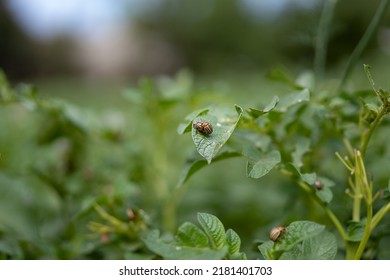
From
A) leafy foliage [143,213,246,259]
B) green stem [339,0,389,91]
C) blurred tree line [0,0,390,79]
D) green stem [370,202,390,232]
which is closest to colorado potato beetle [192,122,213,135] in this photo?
leafy foliage [143,213,246,259]

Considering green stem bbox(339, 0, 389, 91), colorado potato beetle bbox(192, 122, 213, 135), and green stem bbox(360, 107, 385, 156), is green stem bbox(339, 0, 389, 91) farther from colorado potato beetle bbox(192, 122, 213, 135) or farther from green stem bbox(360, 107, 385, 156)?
colorado potato beetle bbox(192, 122, 213, 135)

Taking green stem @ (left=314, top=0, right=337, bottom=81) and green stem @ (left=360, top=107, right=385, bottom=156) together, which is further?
green stem @ (left=314, top=0, right=337, bottom=81)

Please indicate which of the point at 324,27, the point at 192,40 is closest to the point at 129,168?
the point at 324,27

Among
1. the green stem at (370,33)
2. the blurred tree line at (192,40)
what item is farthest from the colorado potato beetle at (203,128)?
the blurred tree line at (192,40)

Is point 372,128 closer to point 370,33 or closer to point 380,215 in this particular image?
point 380,215

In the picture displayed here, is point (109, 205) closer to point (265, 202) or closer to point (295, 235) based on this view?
point (295, 235)

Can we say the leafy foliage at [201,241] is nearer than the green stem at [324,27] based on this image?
Yes

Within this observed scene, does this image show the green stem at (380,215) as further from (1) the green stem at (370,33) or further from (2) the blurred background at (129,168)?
(1) the green stem at (370,33)

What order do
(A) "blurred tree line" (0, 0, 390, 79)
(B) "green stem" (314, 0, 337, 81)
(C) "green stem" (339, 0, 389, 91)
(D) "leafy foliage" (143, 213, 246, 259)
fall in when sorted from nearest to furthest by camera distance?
(D) "leafy foliage" (143, 213, 246, 259), (C) "green stem" (339, 0, 389, 91), (B) "green stem" (314, 0, 337, 81), (A) "blurred tree line" (0, 0, 390, 79)

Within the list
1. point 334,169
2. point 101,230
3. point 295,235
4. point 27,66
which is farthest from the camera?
point 27,66

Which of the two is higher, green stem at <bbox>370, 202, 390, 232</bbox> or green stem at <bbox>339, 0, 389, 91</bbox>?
green stem at <bbox>339, 0, 389, 91</bbox>

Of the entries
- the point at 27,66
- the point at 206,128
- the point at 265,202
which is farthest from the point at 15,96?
the point at 27,66
